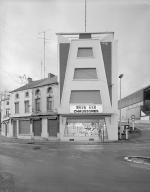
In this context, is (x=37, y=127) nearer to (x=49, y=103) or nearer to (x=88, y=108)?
(x=49, y=103)

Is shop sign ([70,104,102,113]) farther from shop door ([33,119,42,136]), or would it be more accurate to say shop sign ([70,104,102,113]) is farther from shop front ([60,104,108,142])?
shop door ([33,119,42,136])

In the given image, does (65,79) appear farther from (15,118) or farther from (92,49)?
(15,118)

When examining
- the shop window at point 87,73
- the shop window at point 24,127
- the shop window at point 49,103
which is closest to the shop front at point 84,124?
the shop window at point 49,103

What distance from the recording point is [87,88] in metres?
38.7

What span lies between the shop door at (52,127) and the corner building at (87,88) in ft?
5.07

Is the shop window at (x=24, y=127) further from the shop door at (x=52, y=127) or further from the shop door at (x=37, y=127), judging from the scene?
the shop door at (x=52, y=127)

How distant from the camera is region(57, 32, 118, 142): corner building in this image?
38562 millimetres

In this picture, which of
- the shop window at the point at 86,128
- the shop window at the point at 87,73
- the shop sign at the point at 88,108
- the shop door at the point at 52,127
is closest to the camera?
the shop sign at the point at 88,108

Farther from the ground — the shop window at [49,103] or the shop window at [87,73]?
the shop window at [87,73]

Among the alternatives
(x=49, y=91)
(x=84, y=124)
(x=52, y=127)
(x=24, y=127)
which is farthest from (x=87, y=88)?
(x=24, y=127)

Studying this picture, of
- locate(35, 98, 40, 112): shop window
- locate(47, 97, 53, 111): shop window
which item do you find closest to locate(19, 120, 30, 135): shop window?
locate(35, 98, 40, 112): shop window

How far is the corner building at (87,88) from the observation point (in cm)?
3856

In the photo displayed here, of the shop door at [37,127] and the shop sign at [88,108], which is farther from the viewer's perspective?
the shop door at [37,127]

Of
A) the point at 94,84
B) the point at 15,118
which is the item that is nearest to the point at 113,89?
the point at 94,84
